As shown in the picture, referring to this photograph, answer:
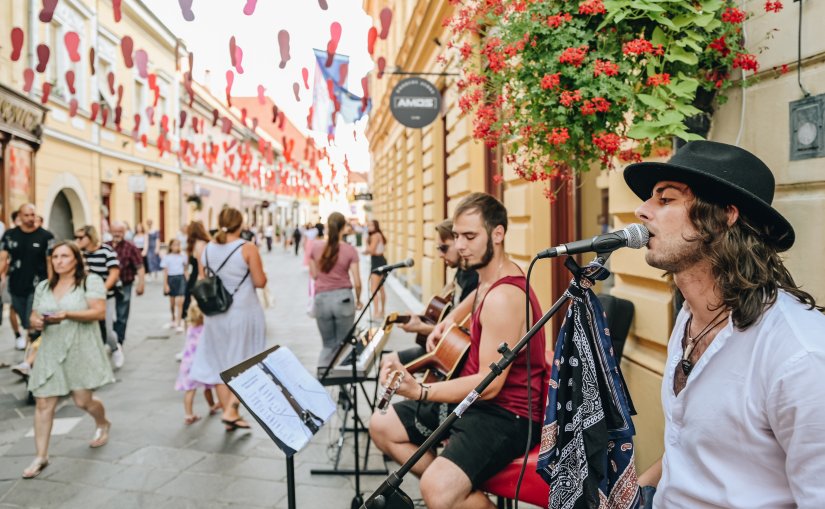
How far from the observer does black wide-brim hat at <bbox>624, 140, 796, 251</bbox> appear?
1539 millimetres

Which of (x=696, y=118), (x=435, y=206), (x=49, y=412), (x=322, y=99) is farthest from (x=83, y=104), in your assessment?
(x=696, y=118)

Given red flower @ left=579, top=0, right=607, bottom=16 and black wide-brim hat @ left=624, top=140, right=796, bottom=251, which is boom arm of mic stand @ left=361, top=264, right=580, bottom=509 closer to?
black wide-brim hat @ left=624, top=140, right=796, bottom=251

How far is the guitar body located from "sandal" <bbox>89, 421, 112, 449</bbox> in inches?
115

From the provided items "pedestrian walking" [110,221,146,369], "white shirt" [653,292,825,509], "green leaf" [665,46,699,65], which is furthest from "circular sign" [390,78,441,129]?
"white shirt" [653,292,825,509]

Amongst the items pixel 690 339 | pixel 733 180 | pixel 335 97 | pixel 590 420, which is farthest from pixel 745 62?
pixel 335 97

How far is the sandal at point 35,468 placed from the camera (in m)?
4.10

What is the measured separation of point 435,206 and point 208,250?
21.5 feet

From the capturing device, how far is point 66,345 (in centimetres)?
434

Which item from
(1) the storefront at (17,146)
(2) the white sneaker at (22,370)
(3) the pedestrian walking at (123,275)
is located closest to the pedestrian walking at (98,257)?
(2) the white sneaker at (22,370)

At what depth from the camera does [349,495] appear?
392 centimetres

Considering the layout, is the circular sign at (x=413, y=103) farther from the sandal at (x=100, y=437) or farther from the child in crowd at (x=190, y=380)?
the sandal at (x=100, y=437)

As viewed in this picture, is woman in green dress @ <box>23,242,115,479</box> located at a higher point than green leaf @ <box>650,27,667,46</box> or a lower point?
lower

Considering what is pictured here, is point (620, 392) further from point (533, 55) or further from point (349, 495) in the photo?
point (349, 495)

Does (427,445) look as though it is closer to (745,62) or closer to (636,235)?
(636,235)
